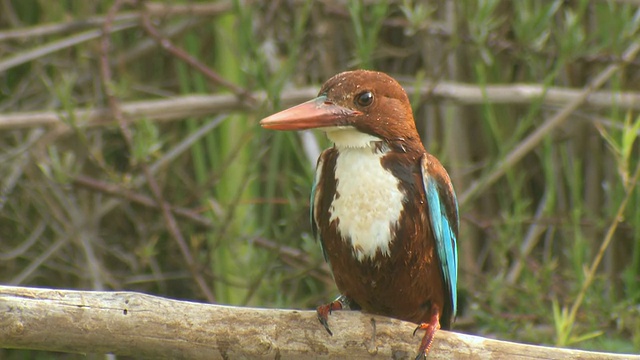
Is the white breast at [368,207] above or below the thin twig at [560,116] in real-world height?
below

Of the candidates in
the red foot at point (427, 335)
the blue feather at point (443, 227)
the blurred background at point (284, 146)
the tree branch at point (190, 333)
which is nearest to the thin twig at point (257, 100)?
the blurred background at point (284, 146)

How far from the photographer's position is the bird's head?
238 centimetres

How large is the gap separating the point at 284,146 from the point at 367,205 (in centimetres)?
176

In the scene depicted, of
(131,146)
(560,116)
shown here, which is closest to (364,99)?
(131,146)

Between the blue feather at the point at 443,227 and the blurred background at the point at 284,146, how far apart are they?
0.74 meters

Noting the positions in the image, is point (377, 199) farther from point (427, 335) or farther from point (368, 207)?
point (427, 335)

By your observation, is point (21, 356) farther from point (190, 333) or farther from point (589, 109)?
point (589, 109)

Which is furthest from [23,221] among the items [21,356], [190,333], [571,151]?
[571,151]

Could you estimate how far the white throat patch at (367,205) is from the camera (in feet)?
7.75

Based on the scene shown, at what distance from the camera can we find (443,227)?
249 cm

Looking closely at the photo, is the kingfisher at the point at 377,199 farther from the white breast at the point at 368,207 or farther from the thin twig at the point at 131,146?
the thin twig at the point at 131,146

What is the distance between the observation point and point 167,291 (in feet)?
14.2

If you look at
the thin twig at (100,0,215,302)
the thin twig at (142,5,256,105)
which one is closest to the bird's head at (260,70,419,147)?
the thin twig at (100,0,215,302)

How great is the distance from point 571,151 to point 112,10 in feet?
6.95
